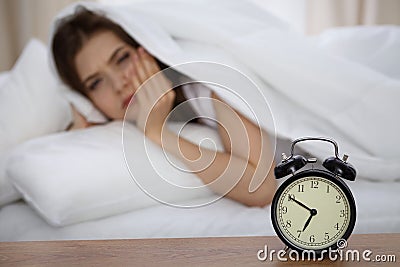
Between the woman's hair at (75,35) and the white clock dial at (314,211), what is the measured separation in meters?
0.78

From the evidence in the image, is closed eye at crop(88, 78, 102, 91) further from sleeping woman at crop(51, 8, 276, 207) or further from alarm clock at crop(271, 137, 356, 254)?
alarm clock at crop(271, 137, 356, 254)

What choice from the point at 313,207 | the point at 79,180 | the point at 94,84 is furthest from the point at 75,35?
the point at 313,207

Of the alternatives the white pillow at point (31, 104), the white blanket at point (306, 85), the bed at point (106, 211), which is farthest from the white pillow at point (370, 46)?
the white pillow at point (31, 104)

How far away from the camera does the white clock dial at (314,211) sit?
80 centimetres

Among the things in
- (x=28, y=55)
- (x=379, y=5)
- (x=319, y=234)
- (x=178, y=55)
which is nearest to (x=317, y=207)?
→ (x=319, y=234)

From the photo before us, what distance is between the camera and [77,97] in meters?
1.60

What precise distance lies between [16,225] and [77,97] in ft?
1.62

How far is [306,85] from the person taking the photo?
50.7 inches

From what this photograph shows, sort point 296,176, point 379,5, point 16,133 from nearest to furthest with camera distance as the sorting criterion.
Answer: point 296,176
point 16,133
point 379,5

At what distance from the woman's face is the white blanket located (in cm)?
8

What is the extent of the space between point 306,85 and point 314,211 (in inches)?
20.9

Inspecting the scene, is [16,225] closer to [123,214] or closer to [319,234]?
[123,214]

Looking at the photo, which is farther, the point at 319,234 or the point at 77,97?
the point at 77,97

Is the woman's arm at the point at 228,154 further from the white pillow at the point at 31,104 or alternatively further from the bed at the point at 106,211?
the white pillow at the point at 31,104
